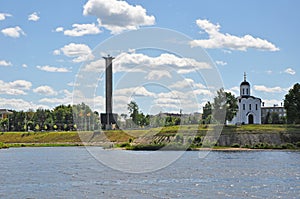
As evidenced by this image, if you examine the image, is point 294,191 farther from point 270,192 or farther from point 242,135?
point 242,135

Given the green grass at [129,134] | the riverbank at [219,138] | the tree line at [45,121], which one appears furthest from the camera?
the tree line at [45,121]

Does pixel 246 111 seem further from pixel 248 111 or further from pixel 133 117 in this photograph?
pixel 133 117

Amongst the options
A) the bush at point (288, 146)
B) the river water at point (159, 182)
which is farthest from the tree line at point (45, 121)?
the river water at point (159, 182)

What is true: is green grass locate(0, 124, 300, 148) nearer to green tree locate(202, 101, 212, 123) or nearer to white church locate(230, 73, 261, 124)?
green tree locate(202, 101, 212, 123)

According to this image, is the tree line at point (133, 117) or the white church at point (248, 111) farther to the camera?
the white church at point (248, 111)

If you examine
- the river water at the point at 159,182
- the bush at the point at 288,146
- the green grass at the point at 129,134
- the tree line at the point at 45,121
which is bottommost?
the river water at the point at 159,182

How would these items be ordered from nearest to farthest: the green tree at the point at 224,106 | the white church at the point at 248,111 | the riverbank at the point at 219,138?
the riverbank at the point at 219,138, the green tree at the point at 224,106, the white church at the point at 248,111

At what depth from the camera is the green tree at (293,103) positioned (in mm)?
123500

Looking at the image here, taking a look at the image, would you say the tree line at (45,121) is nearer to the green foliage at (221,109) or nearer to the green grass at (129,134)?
the green grass at (129,134)

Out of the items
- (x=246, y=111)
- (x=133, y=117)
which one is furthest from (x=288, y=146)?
(x=133, y=117)

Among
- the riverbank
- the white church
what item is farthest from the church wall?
the riverbank

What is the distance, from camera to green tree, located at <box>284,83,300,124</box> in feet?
405

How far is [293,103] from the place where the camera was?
124 meters

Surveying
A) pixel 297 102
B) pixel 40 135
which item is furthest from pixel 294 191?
pixel 40 135
